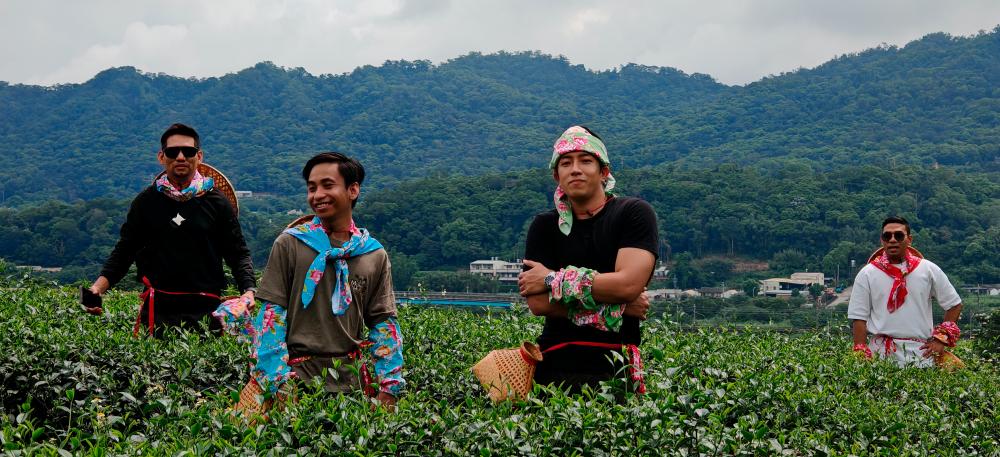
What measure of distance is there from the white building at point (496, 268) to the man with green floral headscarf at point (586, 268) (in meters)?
45.9

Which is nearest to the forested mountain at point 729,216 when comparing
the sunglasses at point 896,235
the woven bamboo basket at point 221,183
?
the sunglasses at point 896,235

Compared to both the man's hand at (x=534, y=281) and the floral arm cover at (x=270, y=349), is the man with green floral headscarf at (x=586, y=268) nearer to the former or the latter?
the man's hand at (x=534, y=281)

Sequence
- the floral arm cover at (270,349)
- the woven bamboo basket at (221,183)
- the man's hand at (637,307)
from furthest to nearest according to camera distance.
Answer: the woven bamboo basket at (221,183) < the man's hand at (637,307) < the floral arm cover at (270,349)

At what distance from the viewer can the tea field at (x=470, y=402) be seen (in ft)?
10.9

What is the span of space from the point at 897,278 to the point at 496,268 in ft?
162

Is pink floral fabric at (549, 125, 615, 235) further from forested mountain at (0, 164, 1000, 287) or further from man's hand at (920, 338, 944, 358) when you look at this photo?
forested mountain at (0, 164, 1000, 287)

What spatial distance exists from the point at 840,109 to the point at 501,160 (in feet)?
131

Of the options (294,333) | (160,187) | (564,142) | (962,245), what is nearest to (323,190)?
(294,333)

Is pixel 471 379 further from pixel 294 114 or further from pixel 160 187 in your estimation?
pixel 294 114

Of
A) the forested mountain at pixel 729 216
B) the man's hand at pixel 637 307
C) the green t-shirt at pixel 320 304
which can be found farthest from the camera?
the forested mountain at pixel 729 216

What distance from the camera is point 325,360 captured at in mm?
4020

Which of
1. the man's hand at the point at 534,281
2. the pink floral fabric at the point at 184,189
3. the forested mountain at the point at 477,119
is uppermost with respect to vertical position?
the forested mountain at the point at 477,119

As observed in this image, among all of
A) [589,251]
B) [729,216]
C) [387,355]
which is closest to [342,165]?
[387,355]

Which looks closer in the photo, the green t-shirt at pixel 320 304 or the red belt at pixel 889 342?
the green t-shirt at pixel 320 304
